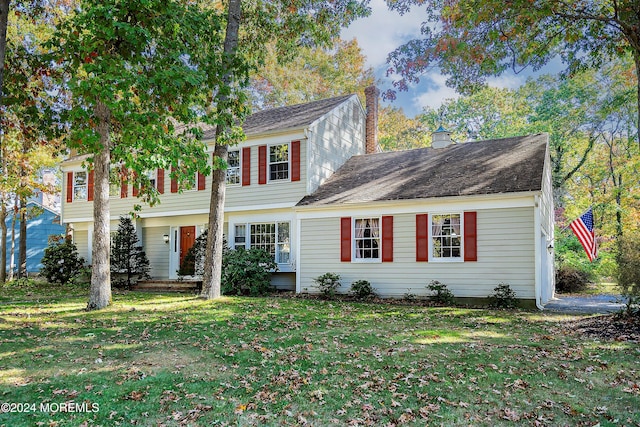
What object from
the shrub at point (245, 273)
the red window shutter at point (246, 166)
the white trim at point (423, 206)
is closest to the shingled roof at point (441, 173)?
the white trim at point (423, 206)

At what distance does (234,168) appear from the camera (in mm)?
16906

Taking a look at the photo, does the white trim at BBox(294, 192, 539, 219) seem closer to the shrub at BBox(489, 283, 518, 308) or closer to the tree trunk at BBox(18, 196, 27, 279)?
the shrub at BBox(489, 283, 518, 308)

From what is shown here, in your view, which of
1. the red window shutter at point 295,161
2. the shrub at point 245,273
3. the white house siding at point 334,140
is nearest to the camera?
the shrub at point 245,273

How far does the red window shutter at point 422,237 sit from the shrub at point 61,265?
13.9m

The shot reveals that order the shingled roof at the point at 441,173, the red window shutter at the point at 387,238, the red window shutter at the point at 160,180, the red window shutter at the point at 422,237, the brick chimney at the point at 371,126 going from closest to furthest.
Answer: the shingled roof at the point at 441,173 → the red window shutter at the point at 422,237 → the red window shutter at the point at 387,238 → the red window shutter at the point at 160,180 → the brick chimney at the point at 371,126

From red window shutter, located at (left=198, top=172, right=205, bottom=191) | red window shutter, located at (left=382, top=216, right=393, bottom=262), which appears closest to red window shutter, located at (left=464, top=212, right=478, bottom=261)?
red window shutter, located at (left=382, top=216, right=393, bottom=262)

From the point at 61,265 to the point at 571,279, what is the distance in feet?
69.2

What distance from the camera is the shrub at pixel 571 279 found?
19.0 metres

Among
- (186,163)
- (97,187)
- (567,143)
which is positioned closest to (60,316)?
(97,187)

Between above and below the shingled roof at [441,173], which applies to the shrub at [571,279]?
below

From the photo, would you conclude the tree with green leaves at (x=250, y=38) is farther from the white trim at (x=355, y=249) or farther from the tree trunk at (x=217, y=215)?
the white trim at (x=355, y=249)

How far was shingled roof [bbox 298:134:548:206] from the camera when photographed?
12.8m

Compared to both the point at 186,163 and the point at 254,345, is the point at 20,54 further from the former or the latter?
the point at 254,345

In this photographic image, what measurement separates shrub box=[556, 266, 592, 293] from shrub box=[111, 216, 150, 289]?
1709cm
